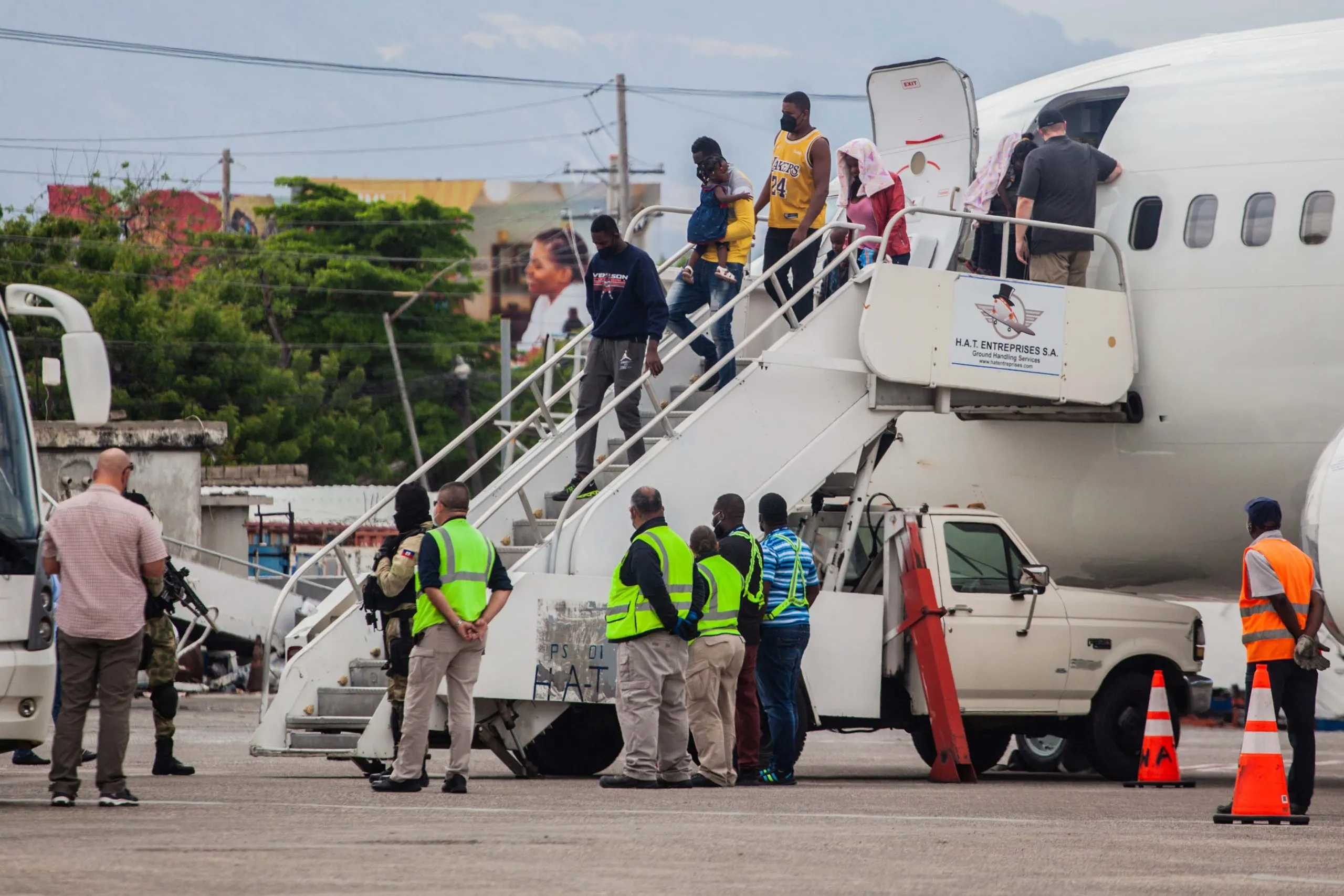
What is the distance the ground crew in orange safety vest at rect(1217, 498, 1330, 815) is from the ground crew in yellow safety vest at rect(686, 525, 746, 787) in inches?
122

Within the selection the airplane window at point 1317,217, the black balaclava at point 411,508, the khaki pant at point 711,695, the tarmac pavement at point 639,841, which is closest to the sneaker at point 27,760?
the tarmac pavement at point 639,841

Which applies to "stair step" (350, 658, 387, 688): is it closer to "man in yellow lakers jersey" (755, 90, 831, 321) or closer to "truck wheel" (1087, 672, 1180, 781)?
"man in yellow lakers jersey" (755, 90, 831, 321)

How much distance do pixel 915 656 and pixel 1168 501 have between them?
262 cm

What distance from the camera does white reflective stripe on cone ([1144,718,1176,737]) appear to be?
12891 mm

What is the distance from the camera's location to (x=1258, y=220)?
13.8 metres

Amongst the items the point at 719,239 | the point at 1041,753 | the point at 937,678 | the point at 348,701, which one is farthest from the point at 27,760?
the point at 1041,753

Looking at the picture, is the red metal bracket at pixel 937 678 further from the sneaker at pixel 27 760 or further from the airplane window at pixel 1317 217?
the sneaker at pixel 27 760

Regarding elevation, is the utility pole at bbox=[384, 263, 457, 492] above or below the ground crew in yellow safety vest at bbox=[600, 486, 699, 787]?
above

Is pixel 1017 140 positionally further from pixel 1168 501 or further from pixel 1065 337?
pixel 1168 501

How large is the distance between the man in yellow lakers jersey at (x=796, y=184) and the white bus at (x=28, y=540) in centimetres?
611

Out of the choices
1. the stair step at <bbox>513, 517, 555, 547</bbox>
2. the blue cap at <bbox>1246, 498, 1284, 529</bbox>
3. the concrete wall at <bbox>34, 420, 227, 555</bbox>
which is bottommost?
the stair step at <bbox>513, 517, 555, 547</bbox>

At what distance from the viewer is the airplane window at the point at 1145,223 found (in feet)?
46.8

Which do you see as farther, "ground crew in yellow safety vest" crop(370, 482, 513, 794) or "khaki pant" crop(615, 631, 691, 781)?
"khaki pant" crop(615, 631, 691, 781)

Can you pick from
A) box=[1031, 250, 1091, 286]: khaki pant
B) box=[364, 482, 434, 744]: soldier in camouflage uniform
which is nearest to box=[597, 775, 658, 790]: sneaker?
box=[364, 482, 434, 744]: soldier in camouflage uniform
